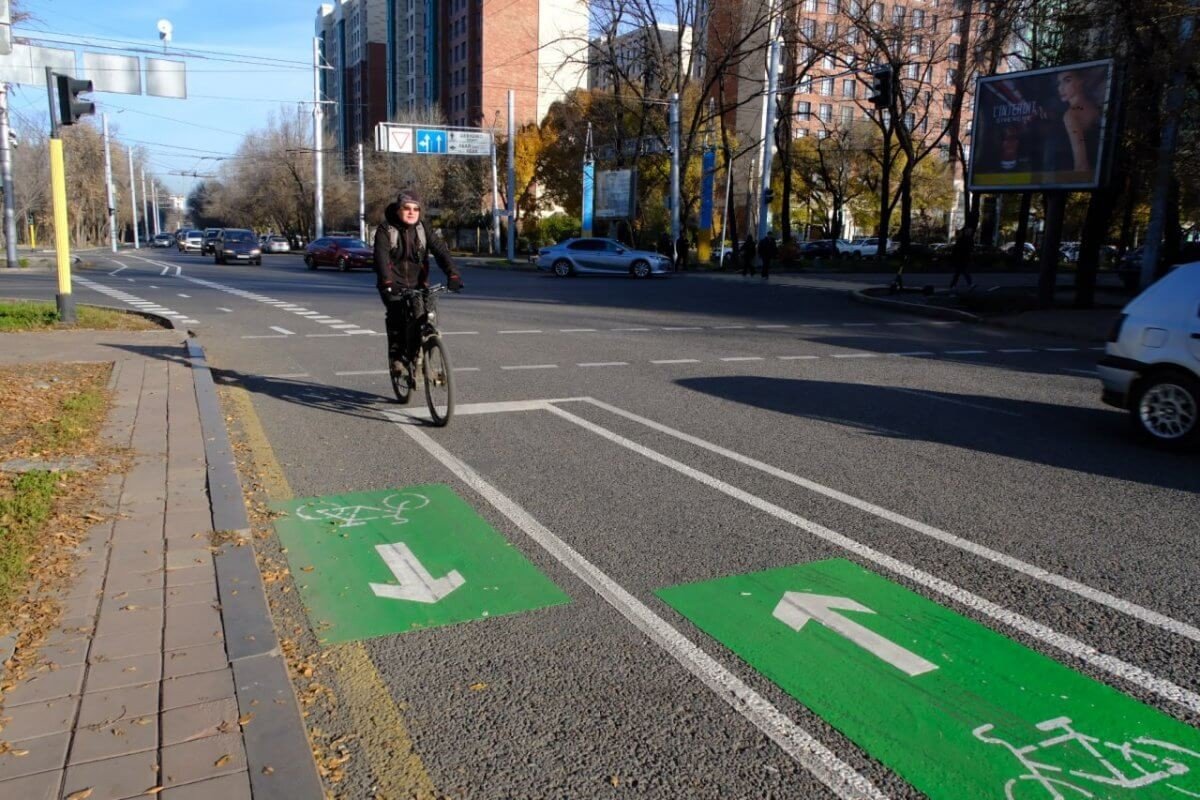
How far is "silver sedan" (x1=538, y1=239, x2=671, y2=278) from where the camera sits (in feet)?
116

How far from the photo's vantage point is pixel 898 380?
11320 mm

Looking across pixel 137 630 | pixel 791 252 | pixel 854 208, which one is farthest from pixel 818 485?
pixel 854 208

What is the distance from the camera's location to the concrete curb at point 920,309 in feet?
66.8

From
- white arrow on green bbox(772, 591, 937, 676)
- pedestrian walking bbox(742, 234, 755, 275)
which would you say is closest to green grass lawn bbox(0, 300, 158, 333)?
white arrow on green bbox(772, 591, 937, 676)

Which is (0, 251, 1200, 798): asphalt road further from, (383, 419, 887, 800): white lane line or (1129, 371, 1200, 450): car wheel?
(1129, 371, 1200, 450): car wheel

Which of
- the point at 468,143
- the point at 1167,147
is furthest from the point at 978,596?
the point at 468,143

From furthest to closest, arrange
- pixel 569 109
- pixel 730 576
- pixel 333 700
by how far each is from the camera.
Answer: pixel 569 109, pixel 730 576, pixel 333 700

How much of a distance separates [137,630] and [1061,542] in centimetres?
482

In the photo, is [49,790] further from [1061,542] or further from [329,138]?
[329,138]

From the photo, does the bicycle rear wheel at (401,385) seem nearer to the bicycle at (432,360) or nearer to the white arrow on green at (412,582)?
the bicycle at (432,360)

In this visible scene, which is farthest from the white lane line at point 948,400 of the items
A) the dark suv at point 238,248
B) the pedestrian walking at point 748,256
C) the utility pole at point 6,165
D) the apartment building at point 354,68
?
the apartment building at point 354,68

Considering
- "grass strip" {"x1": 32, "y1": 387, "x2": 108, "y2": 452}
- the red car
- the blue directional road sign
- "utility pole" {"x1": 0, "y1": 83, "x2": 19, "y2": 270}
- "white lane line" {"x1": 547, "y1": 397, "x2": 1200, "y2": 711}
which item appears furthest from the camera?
the blue directional road sign

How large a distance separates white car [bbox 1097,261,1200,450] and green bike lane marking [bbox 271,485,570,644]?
234 inches

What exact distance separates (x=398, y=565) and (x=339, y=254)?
118 ft
